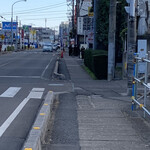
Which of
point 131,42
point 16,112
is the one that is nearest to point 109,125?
point 16,112

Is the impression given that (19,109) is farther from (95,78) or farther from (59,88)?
(95,78)

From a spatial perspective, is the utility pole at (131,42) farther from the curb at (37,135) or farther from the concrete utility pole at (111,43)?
the concrete utility pole at (111,43)

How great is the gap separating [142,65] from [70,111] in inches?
94.6

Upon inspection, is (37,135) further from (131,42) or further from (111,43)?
(111,43)

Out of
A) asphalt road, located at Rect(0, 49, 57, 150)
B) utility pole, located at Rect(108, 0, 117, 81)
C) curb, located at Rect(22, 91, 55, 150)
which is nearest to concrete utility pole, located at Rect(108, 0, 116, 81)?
utility pole, located at Rect(108, 0, 117, 81)

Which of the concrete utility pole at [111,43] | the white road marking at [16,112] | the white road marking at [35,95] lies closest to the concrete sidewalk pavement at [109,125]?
the white road marking at [35,95]

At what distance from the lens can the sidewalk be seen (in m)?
6.93

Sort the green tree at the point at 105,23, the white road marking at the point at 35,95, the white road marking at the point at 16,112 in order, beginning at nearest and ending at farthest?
the white road marking at the point at 16,112, the white road marking at the point at 35,95, the green tree at the point at 105,23

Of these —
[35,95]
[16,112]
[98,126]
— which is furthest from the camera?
[35,95]

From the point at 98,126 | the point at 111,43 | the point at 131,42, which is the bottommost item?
the point at 98,126

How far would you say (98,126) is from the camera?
8.45 m

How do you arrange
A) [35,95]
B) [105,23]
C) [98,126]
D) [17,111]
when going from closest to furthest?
[98,126] → [17,111] → [35,95] → [105,23]

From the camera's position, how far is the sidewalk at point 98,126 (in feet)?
22.7

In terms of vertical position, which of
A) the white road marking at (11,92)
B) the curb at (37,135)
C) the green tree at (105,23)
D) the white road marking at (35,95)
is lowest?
the white road marking at (35,95)
